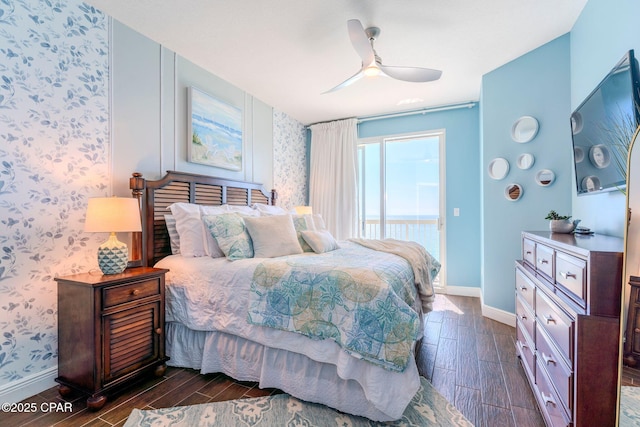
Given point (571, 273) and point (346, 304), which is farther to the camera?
point (346, 304)

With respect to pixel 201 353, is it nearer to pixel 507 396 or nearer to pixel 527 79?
pixel 507 396

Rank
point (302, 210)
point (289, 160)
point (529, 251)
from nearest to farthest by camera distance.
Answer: point (529, 251)
point (302, 210)
point (289, 160)

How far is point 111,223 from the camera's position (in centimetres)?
186

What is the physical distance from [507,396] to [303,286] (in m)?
1.42

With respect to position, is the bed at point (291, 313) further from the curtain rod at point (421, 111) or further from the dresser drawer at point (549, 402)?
the curtain rod at point (421, 111)

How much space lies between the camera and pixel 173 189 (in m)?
2.66

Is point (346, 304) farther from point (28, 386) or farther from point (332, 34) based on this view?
point (332, 34)

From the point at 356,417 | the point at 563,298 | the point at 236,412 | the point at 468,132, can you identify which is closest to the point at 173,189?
the point at 236,412

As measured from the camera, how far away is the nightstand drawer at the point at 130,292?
1.73m

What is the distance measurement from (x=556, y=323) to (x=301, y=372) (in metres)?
1.32

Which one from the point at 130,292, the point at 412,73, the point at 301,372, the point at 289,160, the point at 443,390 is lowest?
the point at 443,390

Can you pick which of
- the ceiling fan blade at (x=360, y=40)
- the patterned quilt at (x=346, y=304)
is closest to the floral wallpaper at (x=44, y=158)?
the patterned quilt at (x=346, y=304)

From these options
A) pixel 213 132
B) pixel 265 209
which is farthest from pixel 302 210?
pixel 213 132

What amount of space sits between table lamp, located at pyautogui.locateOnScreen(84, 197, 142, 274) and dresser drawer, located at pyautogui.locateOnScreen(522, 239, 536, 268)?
2.61 m
